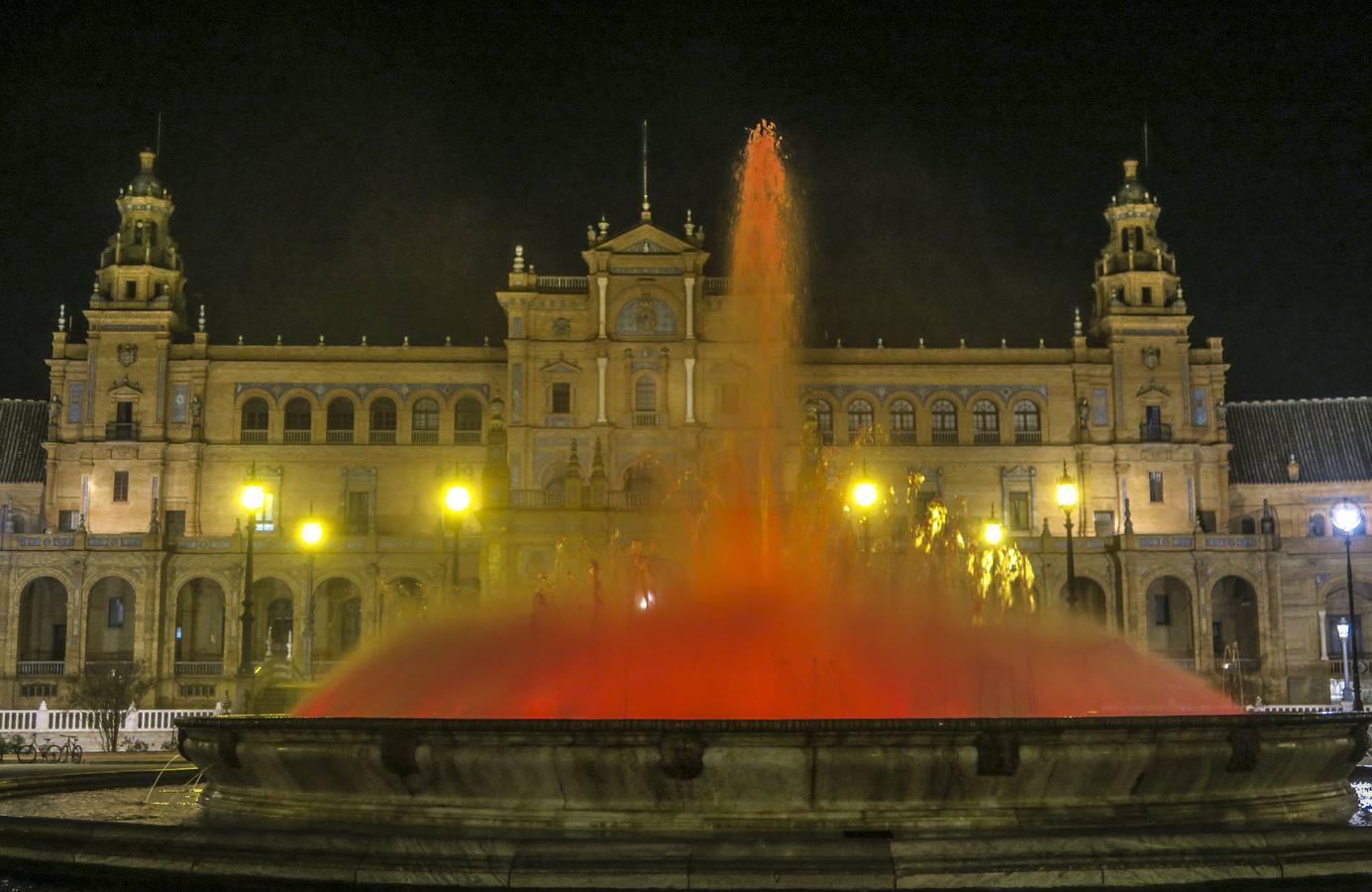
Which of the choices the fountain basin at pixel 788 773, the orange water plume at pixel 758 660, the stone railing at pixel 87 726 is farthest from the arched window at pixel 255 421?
the fountain basin at pixel 788 773

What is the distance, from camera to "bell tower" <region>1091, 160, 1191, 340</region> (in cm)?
7012

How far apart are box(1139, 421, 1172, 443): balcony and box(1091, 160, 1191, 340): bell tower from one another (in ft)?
14.3

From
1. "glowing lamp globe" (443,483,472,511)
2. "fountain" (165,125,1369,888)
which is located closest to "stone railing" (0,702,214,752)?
"glowing lamp globe" (443,483,472,511)

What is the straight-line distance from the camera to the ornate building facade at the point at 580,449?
61.5 metres

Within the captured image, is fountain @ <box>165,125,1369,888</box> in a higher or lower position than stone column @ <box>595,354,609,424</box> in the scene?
lower

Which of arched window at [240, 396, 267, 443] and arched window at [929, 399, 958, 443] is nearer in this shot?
arched window at [240, 396, 267, 443]

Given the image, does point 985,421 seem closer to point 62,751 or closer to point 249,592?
point 62,751

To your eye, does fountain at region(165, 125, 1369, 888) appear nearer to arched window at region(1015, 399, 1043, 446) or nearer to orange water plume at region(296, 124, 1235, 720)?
orange water plume at region(296, 124, 1235, 720)

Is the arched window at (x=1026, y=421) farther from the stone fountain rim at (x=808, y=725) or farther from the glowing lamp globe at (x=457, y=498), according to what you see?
the stone fountain rim at (x=808, y=725)

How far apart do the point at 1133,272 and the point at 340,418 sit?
3594 cm

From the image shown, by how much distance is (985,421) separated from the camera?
70375 millimetres

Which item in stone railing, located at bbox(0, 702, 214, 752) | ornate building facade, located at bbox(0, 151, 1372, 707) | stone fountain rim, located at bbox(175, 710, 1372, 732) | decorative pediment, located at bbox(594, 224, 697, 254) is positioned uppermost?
decorative pediment, located at bbox(594, 224, 697, 254)

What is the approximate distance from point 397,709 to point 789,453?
48899mm

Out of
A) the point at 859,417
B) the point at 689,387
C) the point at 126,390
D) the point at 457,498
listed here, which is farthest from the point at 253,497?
the point at 859,417
